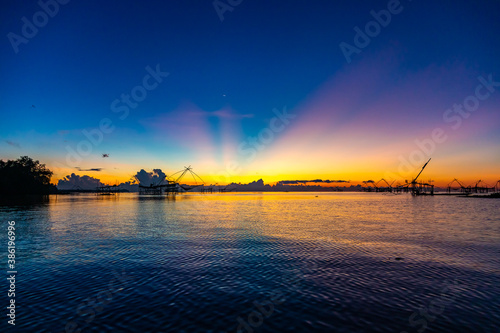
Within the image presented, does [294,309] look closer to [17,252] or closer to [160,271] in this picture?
[160,271]

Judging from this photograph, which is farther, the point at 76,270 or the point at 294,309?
the point at 76,270

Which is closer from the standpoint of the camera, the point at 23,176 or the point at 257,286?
the point at 257,286

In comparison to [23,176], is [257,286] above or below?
below

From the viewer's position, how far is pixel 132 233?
119ft

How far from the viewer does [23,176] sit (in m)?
162

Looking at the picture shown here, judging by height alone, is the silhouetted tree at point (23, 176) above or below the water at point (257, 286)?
above

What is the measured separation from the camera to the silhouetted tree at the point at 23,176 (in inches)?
5999

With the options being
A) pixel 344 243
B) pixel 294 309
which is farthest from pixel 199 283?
pixel 344 243

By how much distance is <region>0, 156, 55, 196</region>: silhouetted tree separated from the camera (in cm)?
15238

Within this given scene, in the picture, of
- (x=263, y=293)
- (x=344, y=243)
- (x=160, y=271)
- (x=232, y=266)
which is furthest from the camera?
(x=344, y=243)

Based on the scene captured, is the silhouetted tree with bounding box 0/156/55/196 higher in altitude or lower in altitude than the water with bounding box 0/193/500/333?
higher

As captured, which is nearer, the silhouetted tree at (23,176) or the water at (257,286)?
the water at (257,286)

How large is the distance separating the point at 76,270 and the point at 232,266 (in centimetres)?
1149

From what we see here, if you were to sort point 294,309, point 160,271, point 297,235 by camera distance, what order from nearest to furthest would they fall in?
point 294,309 → point 160,271 → point 297,235
